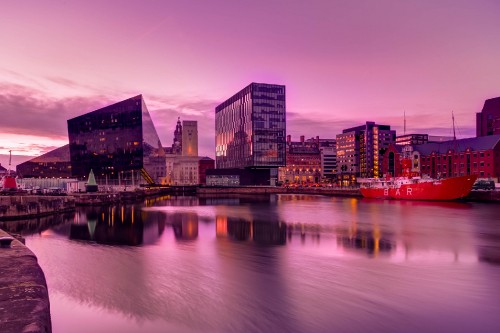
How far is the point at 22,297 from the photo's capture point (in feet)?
44.5

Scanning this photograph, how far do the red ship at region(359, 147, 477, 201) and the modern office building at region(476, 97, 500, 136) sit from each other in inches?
3600

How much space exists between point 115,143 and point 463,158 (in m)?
117

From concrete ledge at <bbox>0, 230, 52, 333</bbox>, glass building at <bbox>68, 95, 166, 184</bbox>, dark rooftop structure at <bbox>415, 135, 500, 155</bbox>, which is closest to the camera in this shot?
concrete ledge at <bbox>0, 230, 52, 333</bbox>

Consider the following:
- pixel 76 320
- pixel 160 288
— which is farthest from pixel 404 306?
pixel 76 320

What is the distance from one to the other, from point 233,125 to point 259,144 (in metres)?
30.2

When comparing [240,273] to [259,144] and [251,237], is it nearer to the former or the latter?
[251,237]

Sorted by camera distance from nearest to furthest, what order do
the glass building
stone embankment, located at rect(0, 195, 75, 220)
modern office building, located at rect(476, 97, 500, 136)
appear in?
1. stone embankment, located at rect(0, 195, 75, 220)
2. the glass building
3. modern office building, located at rect(476, 97, 500, 136)

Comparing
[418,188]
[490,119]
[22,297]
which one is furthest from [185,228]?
[490,119]

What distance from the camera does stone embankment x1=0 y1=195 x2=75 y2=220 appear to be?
1993 inches

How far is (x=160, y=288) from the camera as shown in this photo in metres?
20.5

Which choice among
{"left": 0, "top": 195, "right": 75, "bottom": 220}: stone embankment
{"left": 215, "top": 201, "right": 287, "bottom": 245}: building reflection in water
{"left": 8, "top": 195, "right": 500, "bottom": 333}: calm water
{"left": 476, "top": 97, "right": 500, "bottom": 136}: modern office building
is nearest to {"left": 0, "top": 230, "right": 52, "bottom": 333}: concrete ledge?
{"left": 8, "top": 195, "right": 500, "bottom": 333}: calm water

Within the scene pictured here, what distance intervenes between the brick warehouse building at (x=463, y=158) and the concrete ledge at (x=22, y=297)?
9858cm

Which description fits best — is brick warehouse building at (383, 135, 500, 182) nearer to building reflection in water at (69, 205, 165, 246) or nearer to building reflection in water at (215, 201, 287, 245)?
building reflection in water at (215, 201, 287, 245)

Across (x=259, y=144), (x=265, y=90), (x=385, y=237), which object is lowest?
(x=385, y=237)
